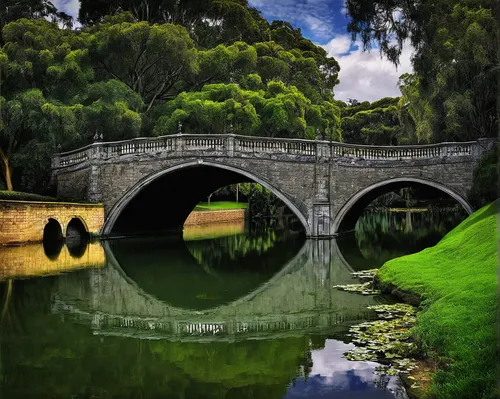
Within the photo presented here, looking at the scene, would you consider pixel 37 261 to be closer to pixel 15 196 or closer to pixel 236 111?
pixel 15 196

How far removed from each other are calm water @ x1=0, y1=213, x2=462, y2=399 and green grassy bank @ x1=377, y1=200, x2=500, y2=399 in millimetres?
632

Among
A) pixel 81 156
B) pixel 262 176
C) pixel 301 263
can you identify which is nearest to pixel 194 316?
pixel 301 263

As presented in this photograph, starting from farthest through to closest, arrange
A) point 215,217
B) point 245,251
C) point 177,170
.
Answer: point 215,217 < point 177,170 < point 245,251

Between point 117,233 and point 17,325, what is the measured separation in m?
15.8

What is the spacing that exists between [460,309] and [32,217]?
1581cm

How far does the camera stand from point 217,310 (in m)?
8.77

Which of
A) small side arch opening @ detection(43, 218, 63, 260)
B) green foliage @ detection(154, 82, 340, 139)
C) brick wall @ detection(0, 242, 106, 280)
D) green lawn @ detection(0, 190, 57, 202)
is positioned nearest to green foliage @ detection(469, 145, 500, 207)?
brick wall @ detection(0, 242, 106, 280)

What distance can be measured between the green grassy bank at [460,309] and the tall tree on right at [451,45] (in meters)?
8.96

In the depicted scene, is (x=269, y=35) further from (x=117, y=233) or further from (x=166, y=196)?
(x=117, y=233)

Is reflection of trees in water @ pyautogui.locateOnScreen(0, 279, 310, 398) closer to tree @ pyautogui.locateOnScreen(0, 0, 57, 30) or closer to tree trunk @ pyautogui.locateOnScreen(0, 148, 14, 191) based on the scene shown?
tree trunk @ pyautogui.locateOnScreen(0, 148, 14, 191)

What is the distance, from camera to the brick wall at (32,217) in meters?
16.8

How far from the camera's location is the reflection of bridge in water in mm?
7340

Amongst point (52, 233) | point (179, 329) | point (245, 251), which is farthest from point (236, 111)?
point (179, 329)

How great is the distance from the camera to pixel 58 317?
320 inches
